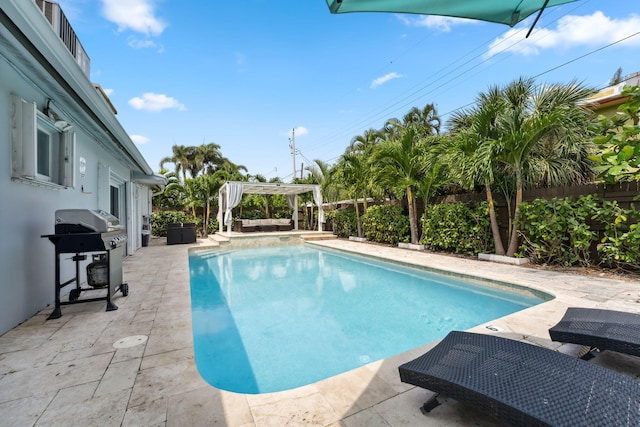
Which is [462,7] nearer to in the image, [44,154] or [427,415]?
[427,415]

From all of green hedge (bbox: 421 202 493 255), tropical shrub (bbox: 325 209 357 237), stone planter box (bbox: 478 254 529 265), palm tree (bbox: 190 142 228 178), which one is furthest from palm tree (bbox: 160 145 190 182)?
stone planter box (bbox: 478 254 529 265)

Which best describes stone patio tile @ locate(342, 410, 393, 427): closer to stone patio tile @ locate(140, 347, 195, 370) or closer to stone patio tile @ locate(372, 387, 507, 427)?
stone patio tile @ locate(372, 387, 507, 427)

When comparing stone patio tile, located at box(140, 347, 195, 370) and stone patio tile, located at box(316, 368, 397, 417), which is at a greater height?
stone patio tile, located at box(140, 347, 195, 370)

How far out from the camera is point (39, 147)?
4074 mm

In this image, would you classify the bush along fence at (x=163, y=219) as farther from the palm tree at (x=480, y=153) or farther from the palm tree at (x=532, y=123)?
the palm tree at (x=532, y=123)

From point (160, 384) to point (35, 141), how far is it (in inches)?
129

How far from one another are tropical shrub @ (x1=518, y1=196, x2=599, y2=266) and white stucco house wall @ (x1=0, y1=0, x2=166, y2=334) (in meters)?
8.05

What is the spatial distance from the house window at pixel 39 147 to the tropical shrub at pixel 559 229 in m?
8.45

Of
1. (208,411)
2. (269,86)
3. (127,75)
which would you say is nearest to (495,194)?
(208,411)

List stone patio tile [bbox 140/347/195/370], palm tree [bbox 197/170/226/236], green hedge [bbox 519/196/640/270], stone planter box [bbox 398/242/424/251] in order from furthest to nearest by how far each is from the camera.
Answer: palm tree [bbox 197/170/226/236]
stone planter box [bbox 398/242/424/251]
green hedge [bbox 519/196/640/270]
stone patio tile [bbox 140/347/195/370]

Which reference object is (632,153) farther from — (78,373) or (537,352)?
(78,373)

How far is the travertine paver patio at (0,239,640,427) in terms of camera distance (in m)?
1.77

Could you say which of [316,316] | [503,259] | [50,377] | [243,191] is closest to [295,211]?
[243,191]

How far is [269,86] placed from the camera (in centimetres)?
1550
